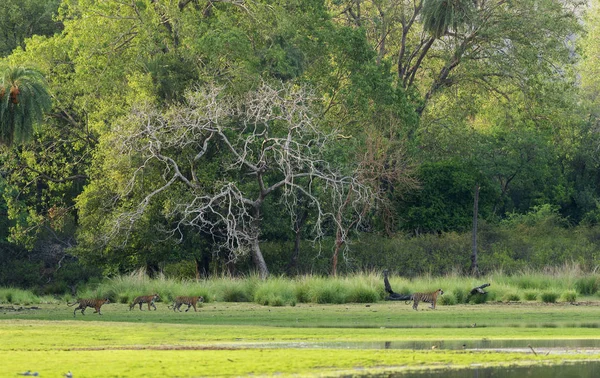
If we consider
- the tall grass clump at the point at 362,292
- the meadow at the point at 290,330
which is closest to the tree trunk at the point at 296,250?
the meadow at the point at 290,330

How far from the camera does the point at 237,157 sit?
38.4m

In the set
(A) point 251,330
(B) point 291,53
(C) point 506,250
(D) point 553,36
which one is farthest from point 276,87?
(A) point 251,330

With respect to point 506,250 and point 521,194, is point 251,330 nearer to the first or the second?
point 506,250

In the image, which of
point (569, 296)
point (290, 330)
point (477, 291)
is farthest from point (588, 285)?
point (290, 330)

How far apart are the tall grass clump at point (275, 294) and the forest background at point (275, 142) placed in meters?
5.28

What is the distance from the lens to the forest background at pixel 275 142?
38125 mm

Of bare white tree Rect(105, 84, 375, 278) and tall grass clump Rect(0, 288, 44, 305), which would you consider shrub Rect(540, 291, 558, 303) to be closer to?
bare white tree Rect(105, 84, 375, 278)

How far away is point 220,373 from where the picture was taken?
12070 millimetres

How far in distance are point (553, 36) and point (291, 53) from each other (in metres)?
14.3

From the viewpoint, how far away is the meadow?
12883mm

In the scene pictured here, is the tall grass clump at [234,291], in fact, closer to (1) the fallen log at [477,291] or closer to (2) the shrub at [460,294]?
(2) the shrub at [460,294]

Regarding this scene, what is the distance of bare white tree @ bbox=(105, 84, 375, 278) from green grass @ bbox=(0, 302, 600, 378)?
343 inches

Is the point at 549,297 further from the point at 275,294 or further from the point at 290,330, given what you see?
the point at 290,330

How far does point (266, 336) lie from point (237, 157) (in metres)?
21.2
